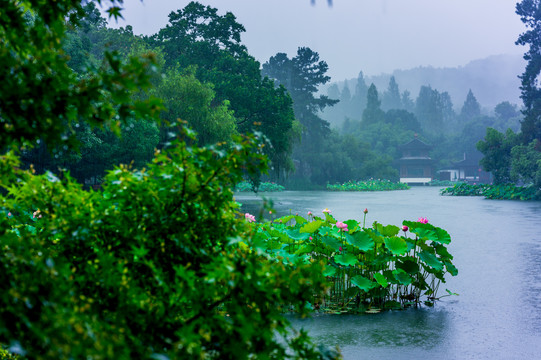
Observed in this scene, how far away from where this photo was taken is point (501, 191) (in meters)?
36.2

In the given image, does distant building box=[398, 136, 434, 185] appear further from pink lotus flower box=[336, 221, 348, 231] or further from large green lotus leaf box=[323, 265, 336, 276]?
large green lotus leaf box=[323, 265, 336, 276]

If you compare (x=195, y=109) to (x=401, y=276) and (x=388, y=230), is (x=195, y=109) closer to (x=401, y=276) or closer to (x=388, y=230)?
(x=388, y=230)

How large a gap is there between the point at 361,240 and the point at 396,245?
0.41 meters

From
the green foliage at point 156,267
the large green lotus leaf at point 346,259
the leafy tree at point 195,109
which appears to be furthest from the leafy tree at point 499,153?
the green foliage at point 156,267

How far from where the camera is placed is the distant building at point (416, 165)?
7369 cm

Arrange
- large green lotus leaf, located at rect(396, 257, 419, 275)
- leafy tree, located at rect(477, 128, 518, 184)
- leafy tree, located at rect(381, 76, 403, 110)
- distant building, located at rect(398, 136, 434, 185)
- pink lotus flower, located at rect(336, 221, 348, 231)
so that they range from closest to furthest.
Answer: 1. pink lotus flower, located at rect(336, 221, 348, 231)
2. large green lotus leaf, located at rect(396, 257, 419, 275)
3. leafy tree, located at rect(477, 128, 518, 184)
4. distant building, located at rect(398, 136, 434, 185)
5. leafy tree, located at rect(381, 76, 403, 110)

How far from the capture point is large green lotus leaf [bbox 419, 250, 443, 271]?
21.0 ft

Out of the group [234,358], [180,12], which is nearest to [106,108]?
[234,358]

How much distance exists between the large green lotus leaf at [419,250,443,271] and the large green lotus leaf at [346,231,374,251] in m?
0.71

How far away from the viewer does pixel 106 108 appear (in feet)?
7.20

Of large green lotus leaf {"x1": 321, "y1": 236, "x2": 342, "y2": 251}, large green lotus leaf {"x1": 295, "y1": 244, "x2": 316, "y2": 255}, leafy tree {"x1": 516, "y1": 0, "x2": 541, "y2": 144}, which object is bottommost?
large green lotus leaf {"x1": 295, "y1": 244, "x2": 316, "y2": 255}

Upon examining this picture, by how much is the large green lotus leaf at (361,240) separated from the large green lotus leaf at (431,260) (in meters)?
0.71

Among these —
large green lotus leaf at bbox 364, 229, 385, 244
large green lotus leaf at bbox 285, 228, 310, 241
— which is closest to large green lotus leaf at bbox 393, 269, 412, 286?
large green lotus leaf at bbox 364, 229, 385, 244

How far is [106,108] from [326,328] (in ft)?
13.6
